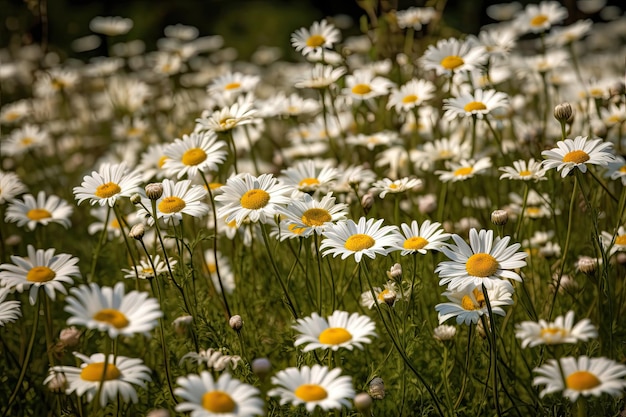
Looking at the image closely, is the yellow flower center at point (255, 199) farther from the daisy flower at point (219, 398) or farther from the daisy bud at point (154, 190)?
the daisy flower at point (219, 398)

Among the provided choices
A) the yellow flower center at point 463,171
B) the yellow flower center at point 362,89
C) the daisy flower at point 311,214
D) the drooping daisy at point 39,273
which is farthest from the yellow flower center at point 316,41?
the drooping daisy at point 39,273

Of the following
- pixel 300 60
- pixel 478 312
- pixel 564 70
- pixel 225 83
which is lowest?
pixel 478 312

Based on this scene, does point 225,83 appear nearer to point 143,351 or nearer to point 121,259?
point 121,259

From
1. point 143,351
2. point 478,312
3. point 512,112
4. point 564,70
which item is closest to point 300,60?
point 564,70

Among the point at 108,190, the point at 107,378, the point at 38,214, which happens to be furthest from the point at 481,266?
the point at 38,214

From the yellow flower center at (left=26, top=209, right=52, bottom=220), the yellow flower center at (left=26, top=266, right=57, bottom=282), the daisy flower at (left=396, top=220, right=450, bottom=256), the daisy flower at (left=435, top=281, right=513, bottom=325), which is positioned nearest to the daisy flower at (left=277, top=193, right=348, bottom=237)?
the daisy flower at (left=396, top=220, right=450, bottom=256)

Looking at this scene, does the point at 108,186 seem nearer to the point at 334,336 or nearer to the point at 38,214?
the point at 38,214
